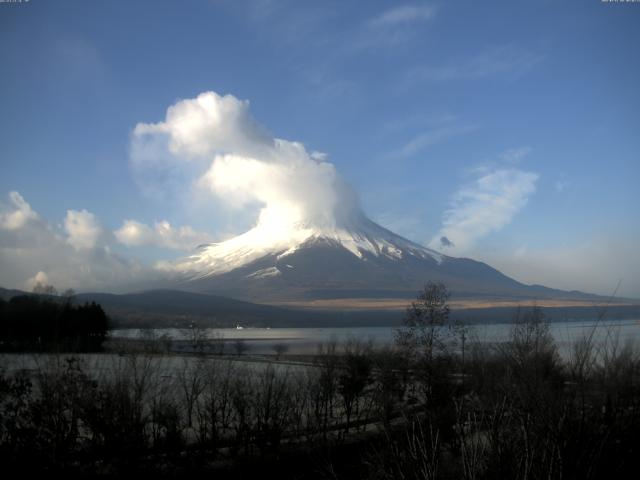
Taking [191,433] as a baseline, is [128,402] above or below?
above

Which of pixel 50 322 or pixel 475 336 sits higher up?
pixel 475 336

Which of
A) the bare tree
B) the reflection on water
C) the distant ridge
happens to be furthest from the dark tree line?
the distant ridge

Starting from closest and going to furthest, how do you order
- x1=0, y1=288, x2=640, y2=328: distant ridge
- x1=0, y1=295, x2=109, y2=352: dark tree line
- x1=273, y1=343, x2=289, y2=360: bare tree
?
x1=0, y1=295, x2=109, y2=352: dark tree line → x1=273, y1=343, x2=289, y2=360: bare tree → x1=0, y1=288, x2=640, y2=328: distant ridge

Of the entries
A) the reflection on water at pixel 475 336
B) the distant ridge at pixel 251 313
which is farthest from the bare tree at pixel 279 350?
the distant ridge at pixel 251 313

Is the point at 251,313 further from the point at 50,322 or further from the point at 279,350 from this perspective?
the point at 50,322

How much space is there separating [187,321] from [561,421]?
147201mm

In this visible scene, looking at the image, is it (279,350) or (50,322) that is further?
(279,350)

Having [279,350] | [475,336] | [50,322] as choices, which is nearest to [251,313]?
[279,350]

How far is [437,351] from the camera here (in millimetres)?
32188

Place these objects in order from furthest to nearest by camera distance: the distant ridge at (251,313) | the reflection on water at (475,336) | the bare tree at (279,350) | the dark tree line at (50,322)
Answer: the distant ridge at (251,313), the bare tree at (279,350), the dark tree line at (50,322), the reflection on water at (475,336)

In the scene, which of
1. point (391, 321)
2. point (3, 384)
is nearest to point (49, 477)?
point (3, 384)

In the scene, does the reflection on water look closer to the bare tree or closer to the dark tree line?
the bare tree

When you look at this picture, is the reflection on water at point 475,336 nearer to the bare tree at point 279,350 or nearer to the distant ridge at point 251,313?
the bare tree at point 279,350

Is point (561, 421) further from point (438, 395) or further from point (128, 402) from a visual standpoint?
point (438, 395)
